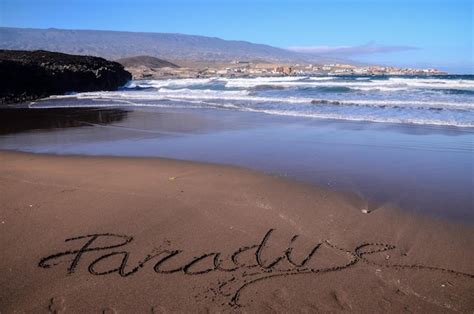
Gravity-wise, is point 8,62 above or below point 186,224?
above

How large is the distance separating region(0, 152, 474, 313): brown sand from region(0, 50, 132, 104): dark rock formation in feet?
72.2

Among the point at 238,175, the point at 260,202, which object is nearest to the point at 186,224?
the point at 260,202

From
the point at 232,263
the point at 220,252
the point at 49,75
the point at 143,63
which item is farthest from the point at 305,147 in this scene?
the point at 143,63

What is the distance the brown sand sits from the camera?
11.1 feet

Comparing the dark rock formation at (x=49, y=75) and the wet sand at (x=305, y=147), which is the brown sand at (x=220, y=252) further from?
the dark rock formation at (x=49, y=75)

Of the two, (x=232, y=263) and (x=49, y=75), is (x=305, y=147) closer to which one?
(x=232, y=263)

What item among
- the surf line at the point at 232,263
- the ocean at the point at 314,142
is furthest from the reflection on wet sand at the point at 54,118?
the surf line at the point at 232,263

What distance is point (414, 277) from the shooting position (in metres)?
3.70

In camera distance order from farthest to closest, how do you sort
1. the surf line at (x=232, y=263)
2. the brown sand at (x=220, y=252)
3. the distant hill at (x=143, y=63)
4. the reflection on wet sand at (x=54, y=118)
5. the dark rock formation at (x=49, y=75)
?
the distant hill at (x=143, y=63), the dark rock formation at (x=49, y=75), the reflection on wet sand at (x=54, y=118), the surf line at (x=232, y=263), the brown sand at (x=220, y=252)

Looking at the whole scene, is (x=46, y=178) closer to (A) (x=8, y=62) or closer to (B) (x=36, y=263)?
(B) (x=36, y=263)

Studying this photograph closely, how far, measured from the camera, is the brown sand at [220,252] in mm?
3389

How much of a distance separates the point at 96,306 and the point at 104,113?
15.2 m

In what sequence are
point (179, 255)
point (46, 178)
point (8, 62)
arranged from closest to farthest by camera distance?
point (179, 255) → point (46, 178) → point (8, 62)

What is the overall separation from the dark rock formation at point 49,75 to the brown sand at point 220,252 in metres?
22.0
